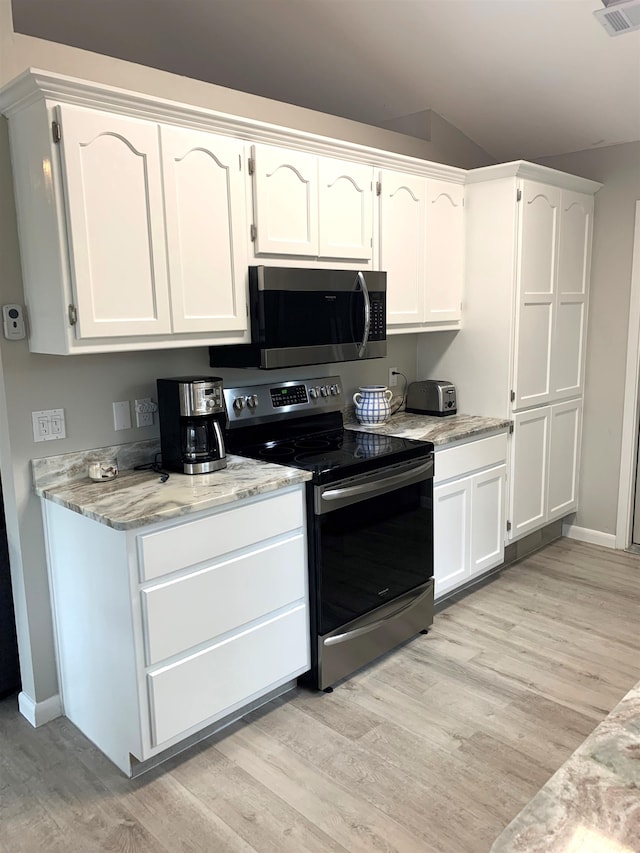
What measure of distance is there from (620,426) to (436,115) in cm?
213

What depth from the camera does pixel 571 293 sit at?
3.79 metres

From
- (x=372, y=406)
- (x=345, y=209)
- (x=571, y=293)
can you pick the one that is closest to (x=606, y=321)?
(x=571, y=293)

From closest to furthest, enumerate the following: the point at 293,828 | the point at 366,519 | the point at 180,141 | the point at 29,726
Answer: the point at 293,828
the point at 180,141
the point at 29,726
the point at 366,519

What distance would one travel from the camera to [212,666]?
2.19 m

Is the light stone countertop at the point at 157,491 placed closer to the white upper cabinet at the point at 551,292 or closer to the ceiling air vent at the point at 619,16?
the white upper cabinet at the point at 551,292

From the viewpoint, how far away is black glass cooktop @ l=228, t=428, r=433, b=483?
2.49m

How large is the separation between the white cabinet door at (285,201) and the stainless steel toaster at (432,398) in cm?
120

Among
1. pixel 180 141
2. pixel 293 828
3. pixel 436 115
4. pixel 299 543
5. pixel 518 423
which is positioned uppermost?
pixel 436 115

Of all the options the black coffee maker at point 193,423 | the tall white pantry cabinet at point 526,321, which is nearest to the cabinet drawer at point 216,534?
the black coffee maker at point 193,423

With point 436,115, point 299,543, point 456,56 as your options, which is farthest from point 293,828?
point 436,115

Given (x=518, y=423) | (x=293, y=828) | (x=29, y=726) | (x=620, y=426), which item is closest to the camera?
(x=293, y=828)

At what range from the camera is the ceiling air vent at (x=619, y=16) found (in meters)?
2.35

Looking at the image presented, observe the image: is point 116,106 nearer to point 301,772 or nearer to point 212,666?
point 212,666

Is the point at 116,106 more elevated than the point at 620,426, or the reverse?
the point at 116,106
